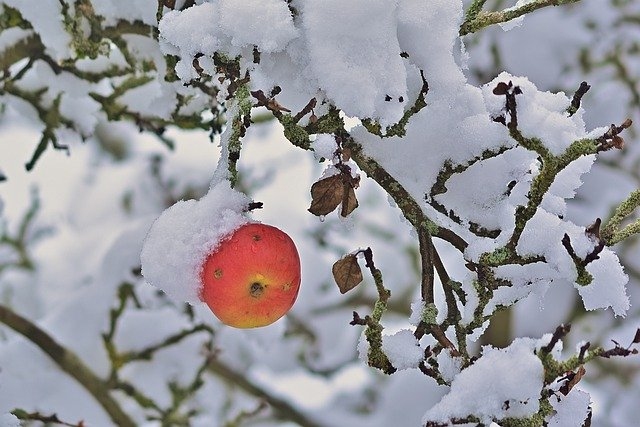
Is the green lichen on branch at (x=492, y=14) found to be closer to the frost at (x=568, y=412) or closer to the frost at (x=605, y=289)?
the frost at (x=605, y=289)

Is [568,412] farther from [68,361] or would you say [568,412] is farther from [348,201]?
[68,361]

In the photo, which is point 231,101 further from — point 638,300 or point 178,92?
point 638,300

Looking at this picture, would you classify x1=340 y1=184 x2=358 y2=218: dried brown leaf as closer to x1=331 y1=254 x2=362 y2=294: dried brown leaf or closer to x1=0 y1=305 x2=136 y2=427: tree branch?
x1=331 y1=254 x2=362 y2=294: dried brown leaf

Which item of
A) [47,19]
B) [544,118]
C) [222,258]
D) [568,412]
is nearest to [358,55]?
[544,118]

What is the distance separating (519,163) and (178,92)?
0.89m

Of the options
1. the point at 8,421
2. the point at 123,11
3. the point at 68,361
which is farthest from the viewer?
the point at 68,361

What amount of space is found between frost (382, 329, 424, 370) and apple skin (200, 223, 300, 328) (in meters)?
0.21

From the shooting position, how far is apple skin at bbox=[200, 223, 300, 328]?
1.34m

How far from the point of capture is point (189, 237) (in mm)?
1376

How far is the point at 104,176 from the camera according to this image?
694cm

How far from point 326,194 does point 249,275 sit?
0.65 ft

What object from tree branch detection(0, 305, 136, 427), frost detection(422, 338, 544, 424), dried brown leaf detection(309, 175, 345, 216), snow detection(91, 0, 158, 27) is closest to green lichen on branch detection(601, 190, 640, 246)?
frost detection(422, 338, 544, 424)

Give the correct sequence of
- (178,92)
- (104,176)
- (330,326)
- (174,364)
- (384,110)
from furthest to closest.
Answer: (104,176) < (330,326) < (174,364) < (178,92) < (384,110)

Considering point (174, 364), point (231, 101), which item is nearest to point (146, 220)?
point (174, 364)
